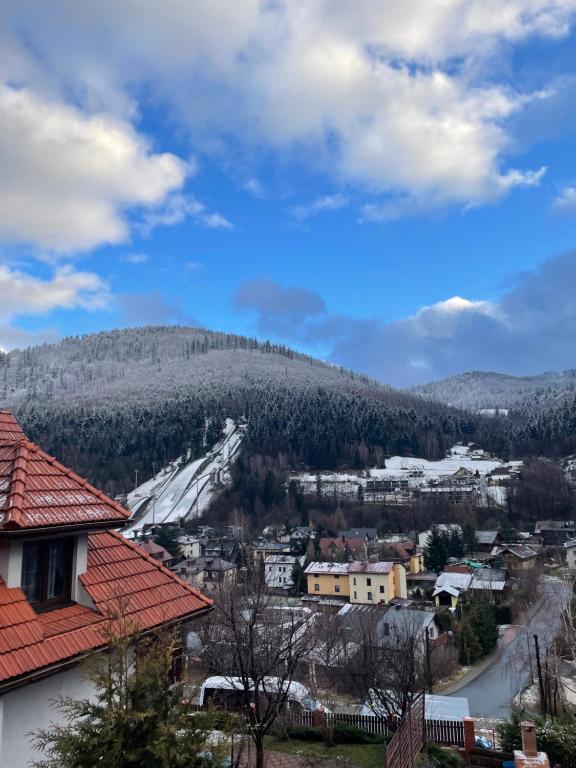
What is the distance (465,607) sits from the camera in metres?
42.4

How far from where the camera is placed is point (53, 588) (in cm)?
659

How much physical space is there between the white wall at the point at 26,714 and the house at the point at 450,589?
44.0 meters

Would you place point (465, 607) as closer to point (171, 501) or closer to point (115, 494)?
point (171, 501)

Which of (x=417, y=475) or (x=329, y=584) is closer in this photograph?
(x=329, y=584)

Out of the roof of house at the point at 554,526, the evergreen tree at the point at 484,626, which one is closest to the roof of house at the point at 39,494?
the evergreen tree at the point at 484,626

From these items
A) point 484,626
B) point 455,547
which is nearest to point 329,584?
point 484,626

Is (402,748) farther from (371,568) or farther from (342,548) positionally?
(342,548)

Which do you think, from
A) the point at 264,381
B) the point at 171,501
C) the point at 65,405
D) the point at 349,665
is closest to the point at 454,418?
the point at 264,381

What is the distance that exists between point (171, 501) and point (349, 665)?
281 feet

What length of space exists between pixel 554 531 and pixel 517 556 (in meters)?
21.1

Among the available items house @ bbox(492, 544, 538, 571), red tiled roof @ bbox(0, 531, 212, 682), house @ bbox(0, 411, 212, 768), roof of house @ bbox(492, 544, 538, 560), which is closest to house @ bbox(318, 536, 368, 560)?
house @ bbox(492, 544, 538, 571)

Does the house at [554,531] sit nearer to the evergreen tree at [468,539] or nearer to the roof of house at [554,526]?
the roof of house at [554,526]

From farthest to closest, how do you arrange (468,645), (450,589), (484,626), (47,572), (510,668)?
(450,589) < (484,626) < (468,645) < (510,668) < (47,572)

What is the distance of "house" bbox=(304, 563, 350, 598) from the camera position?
1970 inches
